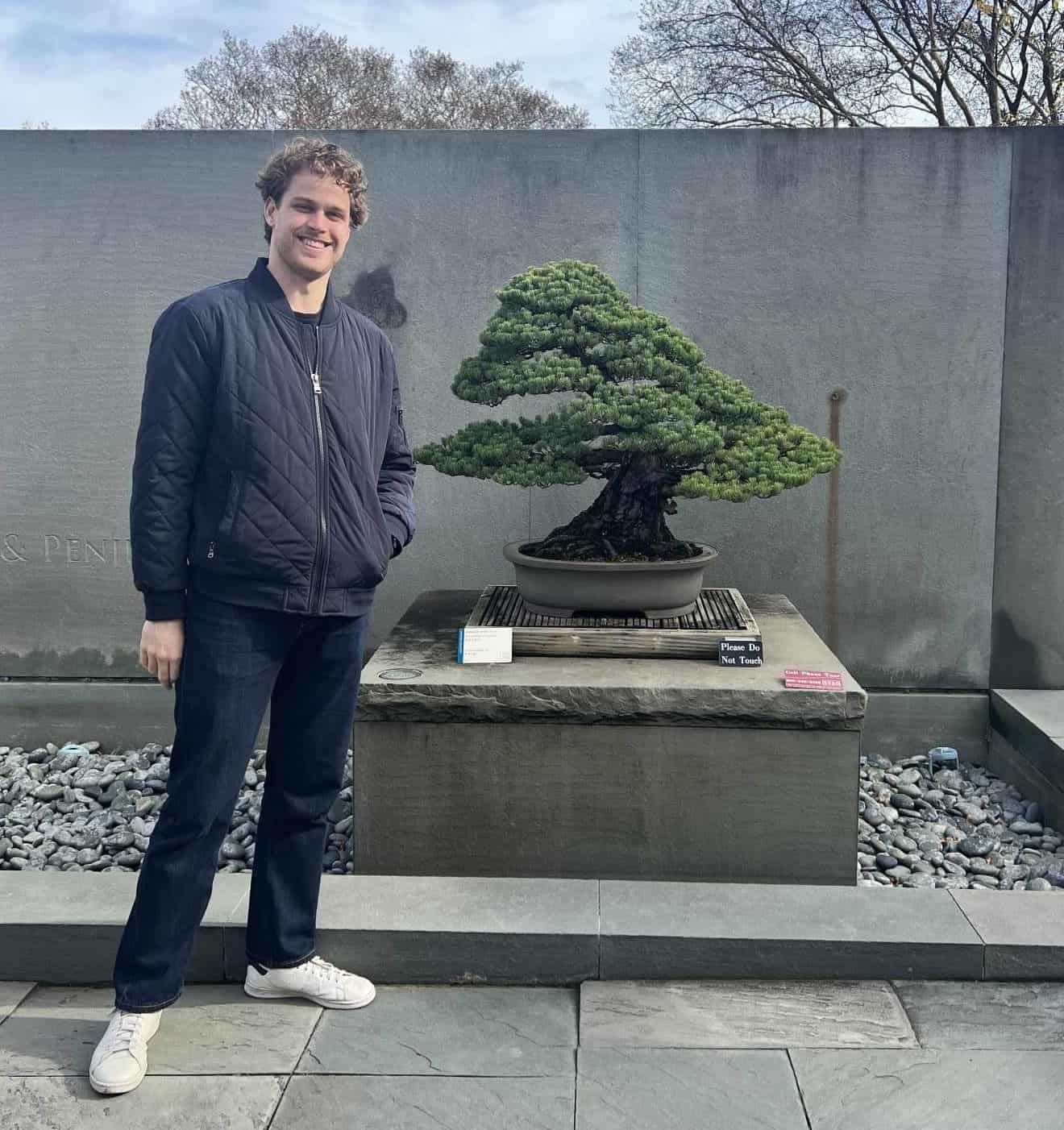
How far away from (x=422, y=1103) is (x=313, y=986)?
426 millimetres

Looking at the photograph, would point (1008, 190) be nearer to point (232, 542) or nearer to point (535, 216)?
point (535, 216)

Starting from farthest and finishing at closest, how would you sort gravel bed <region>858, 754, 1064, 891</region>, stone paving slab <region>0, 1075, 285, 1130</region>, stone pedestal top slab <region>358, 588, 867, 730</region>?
gravel bed <region>858, 754, 1064, 891</region>
stone pedestal top slab <region>358, 588, 867, 730</region>
stone paving slab <region>0, 1075, 285, 1130</region>

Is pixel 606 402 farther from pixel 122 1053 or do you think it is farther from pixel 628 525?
pixel 122 1053

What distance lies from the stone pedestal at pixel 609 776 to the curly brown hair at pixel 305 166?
1.21 m

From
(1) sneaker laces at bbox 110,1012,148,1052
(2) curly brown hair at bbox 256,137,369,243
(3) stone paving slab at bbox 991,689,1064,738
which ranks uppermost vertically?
(2) curly brown hair at bbox 256,137,369,243

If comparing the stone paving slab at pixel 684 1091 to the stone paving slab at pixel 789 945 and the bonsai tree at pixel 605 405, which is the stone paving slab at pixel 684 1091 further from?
the bonsai tree at pixel 605 405

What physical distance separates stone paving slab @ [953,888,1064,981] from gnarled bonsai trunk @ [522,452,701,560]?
1.27 metres

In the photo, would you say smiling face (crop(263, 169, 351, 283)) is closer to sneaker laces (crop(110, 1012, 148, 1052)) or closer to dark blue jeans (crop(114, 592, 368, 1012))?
dark blue jeans (crop(114, 592, 368, 1012))

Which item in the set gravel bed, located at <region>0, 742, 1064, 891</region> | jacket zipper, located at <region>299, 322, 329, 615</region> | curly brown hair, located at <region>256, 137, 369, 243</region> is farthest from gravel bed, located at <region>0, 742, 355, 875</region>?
curly brown hair, located at <region>256, 137, 369, 243</region>

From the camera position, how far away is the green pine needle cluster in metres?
3.09

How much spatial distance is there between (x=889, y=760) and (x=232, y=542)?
298 cm

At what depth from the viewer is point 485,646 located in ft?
9.95

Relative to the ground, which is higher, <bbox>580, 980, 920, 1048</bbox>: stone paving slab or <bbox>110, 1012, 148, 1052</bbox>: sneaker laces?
<bbox>110, 1012, 148, 1052</bbox>: sneaker laces

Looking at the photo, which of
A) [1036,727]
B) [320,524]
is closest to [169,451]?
[320,524]
